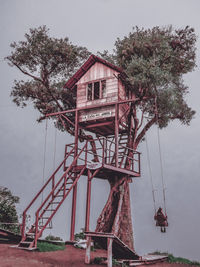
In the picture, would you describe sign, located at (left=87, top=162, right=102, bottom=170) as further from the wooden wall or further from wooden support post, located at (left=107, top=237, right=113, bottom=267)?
wooden support post, located at (left=107, top=237, right=113, bottom=267)

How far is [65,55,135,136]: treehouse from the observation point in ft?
73.8

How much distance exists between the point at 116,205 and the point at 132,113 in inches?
271

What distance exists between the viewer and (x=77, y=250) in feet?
59.9

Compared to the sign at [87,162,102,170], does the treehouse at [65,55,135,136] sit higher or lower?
higher

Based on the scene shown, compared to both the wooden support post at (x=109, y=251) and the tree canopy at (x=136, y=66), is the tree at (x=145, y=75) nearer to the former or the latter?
the tree canopy at (x=136, y=66)

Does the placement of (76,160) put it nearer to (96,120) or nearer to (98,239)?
(96,120)

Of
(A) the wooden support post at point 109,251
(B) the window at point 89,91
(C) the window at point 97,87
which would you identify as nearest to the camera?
(A) the wooden support post at point 109,251

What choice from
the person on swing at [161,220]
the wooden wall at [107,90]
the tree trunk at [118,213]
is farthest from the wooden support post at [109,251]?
the wooden wall at [107,90]

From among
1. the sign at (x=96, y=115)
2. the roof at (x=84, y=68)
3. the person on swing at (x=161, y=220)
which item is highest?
the roof at (x=84, y=68)

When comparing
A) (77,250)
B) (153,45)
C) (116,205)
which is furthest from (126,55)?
(77,250)

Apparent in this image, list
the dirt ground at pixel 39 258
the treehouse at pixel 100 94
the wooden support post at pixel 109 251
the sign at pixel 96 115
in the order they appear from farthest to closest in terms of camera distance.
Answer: the treehouse at pixel 100 94 → the sign at pixel 96 115 → the wooden support post at pixel 109 251 → the dirt ground at pixel 39 258

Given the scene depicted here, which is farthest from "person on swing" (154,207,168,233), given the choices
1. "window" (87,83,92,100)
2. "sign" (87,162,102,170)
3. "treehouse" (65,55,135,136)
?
"window" (87,83,92,100)

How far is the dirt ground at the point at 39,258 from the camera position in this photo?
13289 mm

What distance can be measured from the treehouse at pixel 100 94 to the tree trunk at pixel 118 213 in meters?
4.38
